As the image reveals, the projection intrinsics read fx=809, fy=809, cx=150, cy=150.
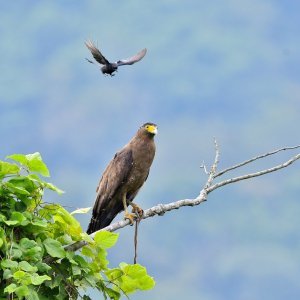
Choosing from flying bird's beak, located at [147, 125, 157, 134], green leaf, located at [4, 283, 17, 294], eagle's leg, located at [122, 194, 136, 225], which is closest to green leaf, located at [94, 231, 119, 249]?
green leaf, located at [4, 283, 17, 294]

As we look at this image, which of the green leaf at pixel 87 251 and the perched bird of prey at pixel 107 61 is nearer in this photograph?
the green leaf at pixel 87 251

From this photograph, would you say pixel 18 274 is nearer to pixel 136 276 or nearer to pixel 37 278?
pixel 37 278

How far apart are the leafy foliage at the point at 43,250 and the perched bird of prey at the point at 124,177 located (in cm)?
334

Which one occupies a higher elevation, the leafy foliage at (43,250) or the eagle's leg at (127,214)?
the eagle's leg at (127,214)

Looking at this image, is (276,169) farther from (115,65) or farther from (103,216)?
(115,65)

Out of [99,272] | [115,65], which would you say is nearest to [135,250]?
[99,272]

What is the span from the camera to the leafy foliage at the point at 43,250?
4.34 metres

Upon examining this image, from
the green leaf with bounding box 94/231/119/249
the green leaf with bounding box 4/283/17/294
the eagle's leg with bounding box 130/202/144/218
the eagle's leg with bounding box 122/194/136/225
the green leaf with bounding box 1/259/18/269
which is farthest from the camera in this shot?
the eagle's leg with bounding box 130/202/144/218

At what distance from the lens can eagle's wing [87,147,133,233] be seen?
8.52m

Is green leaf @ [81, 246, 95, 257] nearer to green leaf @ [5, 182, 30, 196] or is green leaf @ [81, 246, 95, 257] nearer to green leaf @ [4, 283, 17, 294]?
green leaf @ [5, 182, 30, 196]

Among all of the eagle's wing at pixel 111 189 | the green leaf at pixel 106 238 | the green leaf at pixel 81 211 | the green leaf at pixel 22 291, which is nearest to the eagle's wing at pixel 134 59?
the eagle's wing at pixel 111 189

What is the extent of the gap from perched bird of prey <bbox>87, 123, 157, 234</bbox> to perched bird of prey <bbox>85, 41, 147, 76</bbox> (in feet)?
2.68

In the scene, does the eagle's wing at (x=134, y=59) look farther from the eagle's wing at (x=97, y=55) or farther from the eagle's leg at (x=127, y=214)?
the eagle's leg at (x=127, y=214)

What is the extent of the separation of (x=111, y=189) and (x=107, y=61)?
5.44 feet
